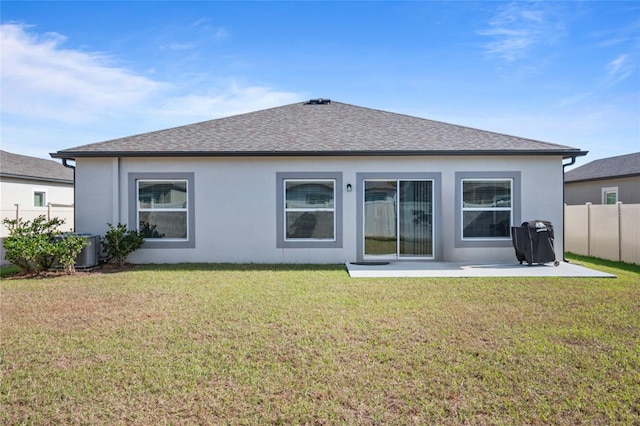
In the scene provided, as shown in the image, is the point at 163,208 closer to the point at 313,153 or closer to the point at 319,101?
the point at 313,153

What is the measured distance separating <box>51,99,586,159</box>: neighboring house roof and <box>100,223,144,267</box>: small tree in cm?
212

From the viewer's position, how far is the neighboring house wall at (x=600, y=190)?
1817 centimetres

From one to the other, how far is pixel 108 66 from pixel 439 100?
1194 cm

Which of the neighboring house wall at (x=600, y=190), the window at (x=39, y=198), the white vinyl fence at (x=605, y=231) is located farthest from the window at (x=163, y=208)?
the neighboring house wall at (x=600, y=190)

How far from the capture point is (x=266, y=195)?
35.0ft

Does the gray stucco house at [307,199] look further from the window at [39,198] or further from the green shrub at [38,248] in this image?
the window at [39,198]

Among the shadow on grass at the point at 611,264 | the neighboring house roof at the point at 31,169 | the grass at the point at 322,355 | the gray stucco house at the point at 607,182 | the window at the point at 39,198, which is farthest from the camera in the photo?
the window at the point at 39,198

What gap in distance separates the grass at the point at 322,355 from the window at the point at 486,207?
3.44 meters

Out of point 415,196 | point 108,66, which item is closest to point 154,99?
point 108,66

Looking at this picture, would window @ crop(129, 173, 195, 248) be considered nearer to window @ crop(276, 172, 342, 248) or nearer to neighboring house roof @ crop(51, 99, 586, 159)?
neighboring house roof @ crop(51, 99, 586, 159)

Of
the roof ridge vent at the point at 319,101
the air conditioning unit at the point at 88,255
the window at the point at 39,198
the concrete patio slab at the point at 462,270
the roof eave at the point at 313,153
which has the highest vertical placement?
the roof ridge vent at the point at 319,101

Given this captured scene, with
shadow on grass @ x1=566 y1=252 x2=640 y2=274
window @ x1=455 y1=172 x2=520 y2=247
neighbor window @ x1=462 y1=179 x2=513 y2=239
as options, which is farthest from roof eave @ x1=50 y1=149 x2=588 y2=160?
shadow on grass @ x1=566 y1=252 x2=640 y2=274

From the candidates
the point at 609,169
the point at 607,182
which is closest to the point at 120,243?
the point at 607,182

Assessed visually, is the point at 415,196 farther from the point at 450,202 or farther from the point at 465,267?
the point at 465,267
